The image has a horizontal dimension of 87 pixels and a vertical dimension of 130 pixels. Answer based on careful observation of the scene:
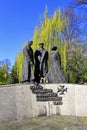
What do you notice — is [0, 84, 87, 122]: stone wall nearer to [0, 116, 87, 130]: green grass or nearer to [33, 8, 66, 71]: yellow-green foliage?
[0, 116, 87, 130]: green grass

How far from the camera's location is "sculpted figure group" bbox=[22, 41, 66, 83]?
1239 centimetres

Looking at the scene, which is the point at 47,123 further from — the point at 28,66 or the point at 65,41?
the point at 65,41

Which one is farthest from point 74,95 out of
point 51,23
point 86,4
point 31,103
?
point 51,23

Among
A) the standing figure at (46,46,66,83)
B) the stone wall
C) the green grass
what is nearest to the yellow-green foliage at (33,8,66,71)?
the standing figure at (46,46,66,83)

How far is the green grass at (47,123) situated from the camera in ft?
33.3

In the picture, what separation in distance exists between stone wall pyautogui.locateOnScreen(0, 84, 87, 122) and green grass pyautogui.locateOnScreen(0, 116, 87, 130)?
35 centimetres

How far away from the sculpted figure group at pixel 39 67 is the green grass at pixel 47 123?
1.66 metres

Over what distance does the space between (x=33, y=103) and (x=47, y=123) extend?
117 cm

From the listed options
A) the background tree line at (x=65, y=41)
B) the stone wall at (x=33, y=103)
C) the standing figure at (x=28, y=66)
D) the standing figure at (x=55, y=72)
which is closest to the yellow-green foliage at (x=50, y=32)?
the background tree line at (x=65, y=41)

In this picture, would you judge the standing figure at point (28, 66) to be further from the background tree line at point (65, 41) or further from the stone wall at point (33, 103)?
the background tree line at point (65, 41)

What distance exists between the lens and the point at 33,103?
1156cm

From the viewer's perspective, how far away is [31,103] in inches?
455

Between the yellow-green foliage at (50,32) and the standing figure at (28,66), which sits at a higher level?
the yellow-green foliage at (50,32)

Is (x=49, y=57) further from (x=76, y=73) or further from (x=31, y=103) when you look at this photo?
(x=76, y=73)
